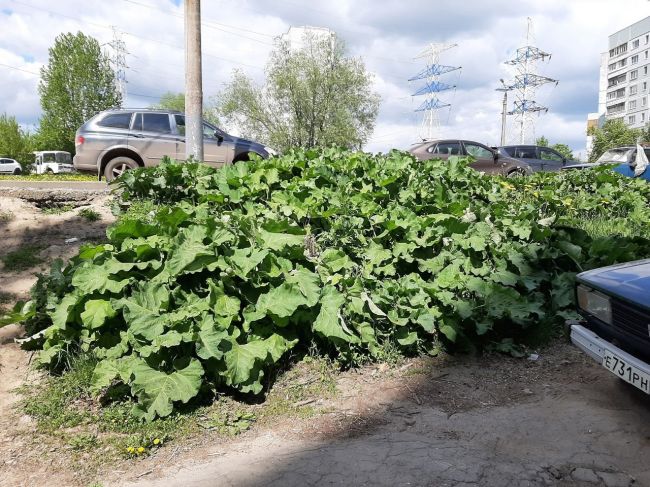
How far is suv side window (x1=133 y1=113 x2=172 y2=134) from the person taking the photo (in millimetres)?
10477

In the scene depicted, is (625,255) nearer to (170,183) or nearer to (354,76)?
(170,183)

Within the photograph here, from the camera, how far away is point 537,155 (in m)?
18.3

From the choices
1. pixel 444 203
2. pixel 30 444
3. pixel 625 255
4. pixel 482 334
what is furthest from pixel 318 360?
pixel 625 255

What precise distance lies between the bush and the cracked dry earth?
0.38 m

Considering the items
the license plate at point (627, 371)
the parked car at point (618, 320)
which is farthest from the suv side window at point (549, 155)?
the license plate at point (627, 371)

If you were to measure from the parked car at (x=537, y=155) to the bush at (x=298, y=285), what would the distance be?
12.9 metres

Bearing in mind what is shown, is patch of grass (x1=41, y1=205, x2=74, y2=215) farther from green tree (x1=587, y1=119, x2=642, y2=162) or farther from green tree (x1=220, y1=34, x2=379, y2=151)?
green tree (x1=587, y1=119, x2=642, y2=162)

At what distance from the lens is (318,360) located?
410cm

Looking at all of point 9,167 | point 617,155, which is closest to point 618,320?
point 617,155

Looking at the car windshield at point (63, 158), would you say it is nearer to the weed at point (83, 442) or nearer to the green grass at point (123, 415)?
the green grass at point (123, 415)

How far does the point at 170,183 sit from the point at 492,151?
11277 millimetres

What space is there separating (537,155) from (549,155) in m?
0.55

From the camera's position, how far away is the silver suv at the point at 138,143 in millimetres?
9859

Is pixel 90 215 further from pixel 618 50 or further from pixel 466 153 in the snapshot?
pixel 618 50
